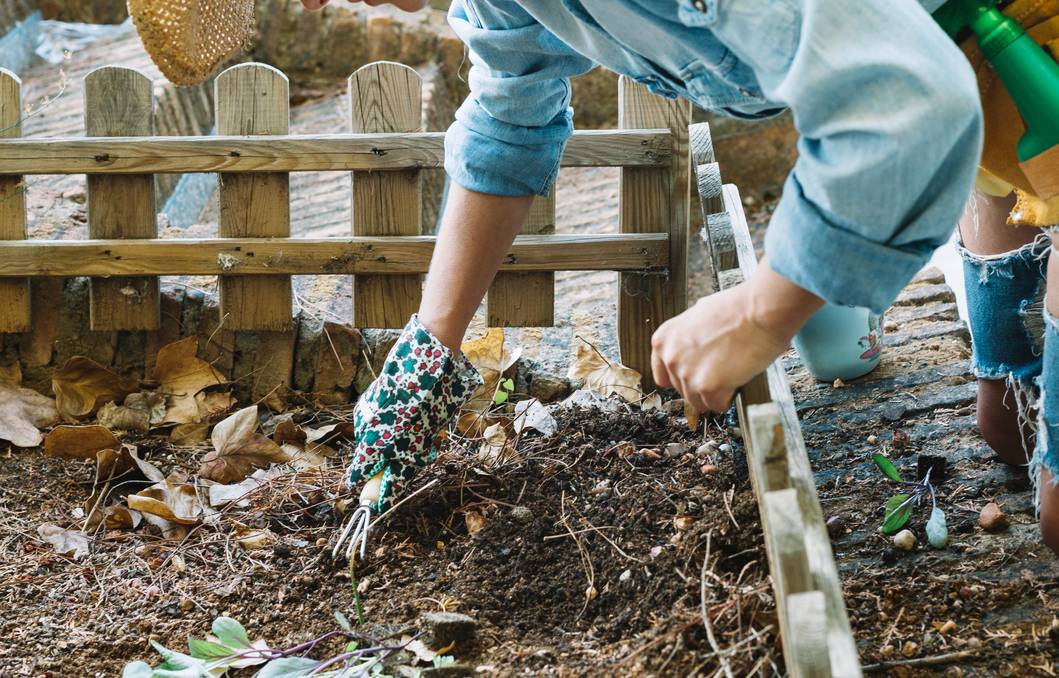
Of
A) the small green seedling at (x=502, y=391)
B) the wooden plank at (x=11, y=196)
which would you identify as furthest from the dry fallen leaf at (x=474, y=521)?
the wooden plank at (x=11, y=196)

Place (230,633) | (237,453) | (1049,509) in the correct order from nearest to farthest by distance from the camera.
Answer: (230,633) → (1049,509) → (237,453)

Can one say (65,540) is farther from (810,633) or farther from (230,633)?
(810,633)

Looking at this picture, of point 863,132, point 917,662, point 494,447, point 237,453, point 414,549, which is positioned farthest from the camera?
point 237,453

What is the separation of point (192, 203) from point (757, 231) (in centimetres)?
272

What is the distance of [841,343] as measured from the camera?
2.70 metres

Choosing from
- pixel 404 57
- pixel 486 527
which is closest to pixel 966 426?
pixel 486 527

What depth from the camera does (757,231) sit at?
550 cm

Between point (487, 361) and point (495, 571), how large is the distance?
0.98m

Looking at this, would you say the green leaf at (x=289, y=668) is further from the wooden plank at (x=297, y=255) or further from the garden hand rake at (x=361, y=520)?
the wooden plank at (x=297, y=255)

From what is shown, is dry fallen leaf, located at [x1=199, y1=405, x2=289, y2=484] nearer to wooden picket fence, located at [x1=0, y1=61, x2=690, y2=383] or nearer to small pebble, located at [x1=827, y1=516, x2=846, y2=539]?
wooden picket fence, located at [x1=0, y1=61, x2=690, y2=383]

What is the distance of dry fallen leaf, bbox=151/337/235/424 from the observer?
2900 mm

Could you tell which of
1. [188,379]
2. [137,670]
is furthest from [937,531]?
[188,379]

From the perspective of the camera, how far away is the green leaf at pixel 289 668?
1692mm

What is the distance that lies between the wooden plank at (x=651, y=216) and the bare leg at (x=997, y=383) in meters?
0.77
